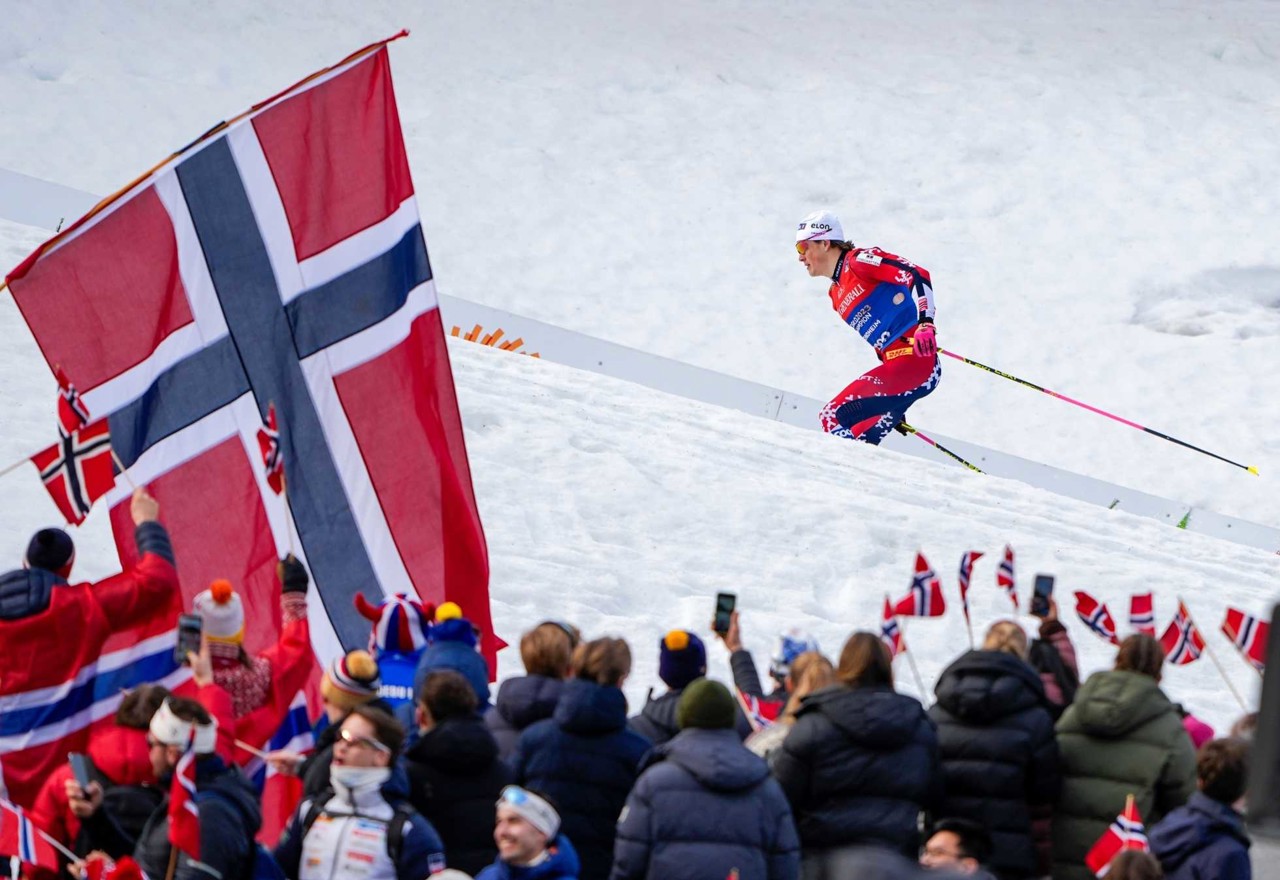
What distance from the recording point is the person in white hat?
14211 millimetres

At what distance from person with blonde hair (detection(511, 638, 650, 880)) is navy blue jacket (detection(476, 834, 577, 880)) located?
68 cm

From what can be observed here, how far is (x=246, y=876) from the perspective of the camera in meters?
5.67

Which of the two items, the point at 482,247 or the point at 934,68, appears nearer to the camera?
the point at 482,247

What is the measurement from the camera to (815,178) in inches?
977

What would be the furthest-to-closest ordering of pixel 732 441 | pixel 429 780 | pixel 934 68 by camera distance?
1. pixel 934 68
2. pixel 732 441
3. pixel 429 780

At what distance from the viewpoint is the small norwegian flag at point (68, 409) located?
7285 millimetres

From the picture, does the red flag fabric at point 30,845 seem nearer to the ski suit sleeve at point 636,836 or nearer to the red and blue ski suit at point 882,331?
the ski suit sleeve at point 636,836

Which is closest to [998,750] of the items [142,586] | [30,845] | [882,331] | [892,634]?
[892,634]

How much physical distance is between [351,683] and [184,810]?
0.77 m

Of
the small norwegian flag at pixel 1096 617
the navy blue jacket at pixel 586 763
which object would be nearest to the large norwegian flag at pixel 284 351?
the navy blue jacket at pixel 586 763

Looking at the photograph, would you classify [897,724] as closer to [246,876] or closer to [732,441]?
[246,876]

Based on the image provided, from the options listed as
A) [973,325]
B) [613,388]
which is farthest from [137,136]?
[613,388]

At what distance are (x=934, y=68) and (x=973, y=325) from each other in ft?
17.2

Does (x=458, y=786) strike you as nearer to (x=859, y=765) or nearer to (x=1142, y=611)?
(x=859, y=765)
